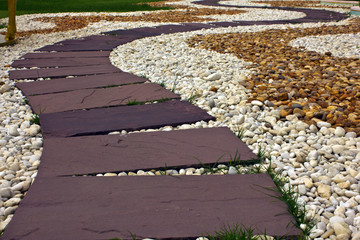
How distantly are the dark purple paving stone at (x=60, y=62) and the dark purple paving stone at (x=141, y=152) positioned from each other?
2143 mm

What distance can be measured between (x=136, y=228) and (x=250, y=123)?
135 centimetres

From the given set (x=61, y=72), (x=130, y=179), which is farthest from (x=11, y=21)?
(x=130, y=179)

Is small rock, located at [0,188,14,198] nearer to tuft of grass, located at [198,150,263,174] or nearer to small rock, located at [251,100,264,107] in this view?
tuft of grass, located at [198,150,263,174]

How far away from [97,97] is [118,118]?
56cm

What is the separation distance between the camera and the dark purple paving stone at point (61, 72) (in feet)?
12.1

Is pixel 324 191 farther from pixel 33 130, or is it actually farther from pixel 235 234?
pixel 33 130

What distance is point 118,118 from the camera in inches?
98.3

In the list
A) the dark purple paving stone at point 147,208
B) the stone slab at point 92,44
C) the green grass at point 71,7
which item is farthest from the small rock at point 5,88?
the green grass at point 71,7

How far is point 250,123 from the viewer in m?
2.46

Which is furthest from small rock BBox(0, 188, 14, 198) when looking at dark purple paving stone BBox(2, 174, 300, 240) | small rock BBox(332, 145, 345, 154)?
small rock BBox(332, 145, 345, 154)

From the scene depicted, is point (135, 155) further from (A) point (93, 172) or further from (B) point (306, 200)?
(B) point (306, 200)

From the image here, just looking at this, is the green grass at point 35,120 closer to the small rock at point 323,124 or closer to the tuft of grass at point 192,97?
the tuft of grass at point 192,97

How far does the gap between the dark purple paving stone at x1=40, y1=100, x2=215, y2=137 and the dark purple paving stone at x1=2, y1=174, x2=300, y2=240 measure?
0.63 meters

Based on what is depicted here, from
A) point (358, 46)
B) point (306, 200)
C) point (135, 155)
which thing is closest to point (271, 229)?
point (306, 200)
